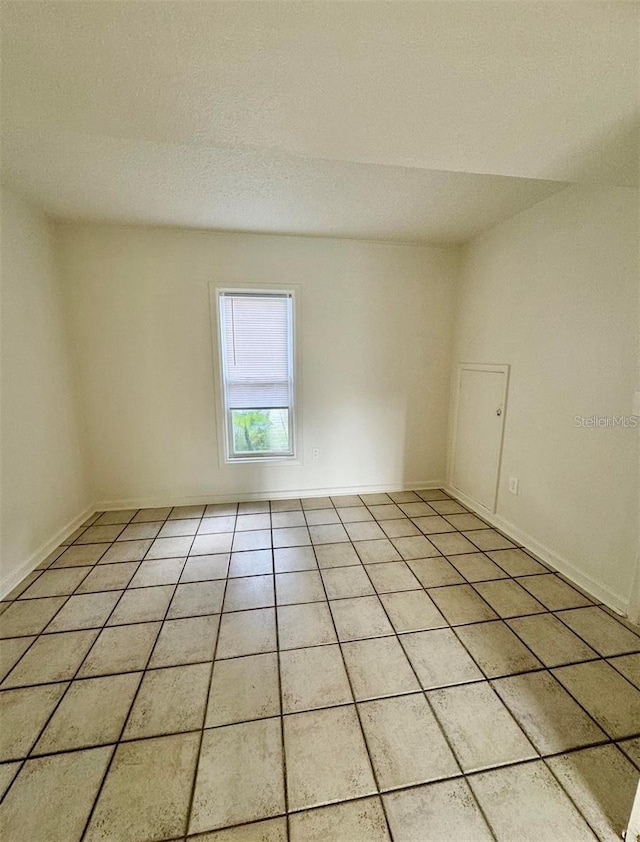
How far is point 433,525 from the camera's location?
8.87 feet

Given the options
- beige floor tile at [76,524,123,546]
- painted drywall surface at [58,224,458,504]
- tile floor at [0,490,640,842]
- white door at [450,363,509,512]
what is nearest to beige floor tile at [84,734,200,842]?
tile floor at [0,490,640,842]

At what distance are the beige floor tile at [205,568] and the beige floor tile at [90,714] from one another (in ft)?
2.14

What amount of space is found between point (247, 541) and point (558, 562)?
2150 millimetres

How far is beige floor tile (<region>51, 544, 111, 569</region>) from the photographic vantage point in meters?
2.21

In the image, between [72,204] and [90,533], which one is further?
[90,533]

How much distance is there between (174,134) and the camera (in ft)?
4.06

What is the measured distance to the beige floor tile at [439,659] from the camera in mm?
1388

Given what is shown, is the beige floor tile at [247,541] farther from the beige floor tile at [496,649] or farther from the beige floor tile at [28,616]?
the beige floor tile at [496,649]

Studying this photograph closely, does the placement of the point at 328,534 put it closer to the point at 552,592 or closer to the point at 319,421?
the point at 319,421

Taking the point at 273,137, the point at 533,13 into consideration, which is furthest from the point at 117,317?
the point at 533,13

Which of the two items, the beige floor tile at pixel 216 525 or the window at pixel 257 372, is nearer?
the beige floor tile at pixel 216 525

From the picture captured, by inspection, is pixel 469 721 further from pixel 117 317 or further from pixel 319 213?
pixel 117 317

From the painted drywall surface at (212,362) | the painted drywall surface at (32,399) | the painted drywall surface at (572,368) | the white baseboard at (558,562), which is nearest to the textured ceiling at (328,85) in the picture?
the painted drywall surface at (572,368)

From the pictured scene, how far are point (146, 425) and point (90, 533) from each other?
37.7 inches
